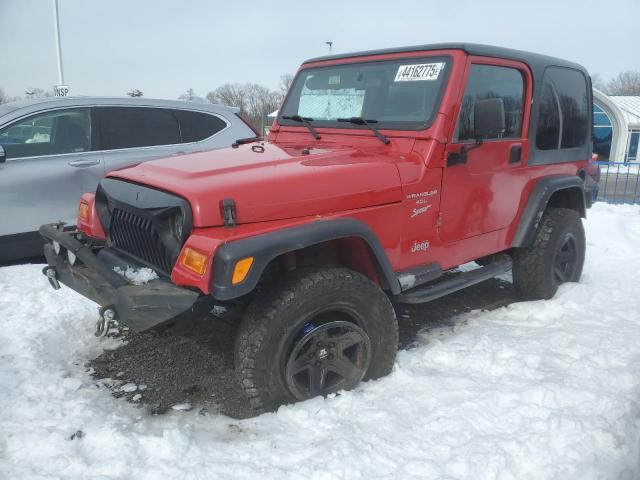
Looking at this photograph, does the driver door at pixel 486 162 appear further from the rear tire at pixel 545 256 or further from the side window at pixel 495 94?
the rear tire at pixel 545 256

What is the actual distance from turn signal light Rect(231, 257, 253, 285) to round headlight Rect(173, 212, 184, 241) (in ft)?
1.32

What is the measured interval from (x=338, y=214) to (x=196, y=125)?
3542 millimetres

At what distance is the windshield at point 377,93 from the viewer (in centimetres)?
338

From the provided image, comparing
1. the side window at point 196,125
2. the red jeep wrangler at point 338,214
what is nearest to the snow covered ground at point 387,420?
the red jeep wrangler at point 338,214

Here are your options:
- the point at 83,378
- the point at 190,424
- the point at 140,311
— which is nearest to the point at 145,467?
the point at 190,424

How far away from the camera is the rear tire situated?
14.3 ft

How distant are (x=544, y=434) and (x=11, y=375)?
2.98 meters

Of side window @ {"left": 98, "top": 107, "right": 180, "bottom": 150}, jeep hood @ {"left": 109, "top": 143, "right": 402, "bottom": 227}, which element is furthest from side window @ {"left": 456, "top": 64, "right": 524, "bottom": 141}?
side window @ {"left": 98, "top": 107, "right": 180, "bottom": 150}

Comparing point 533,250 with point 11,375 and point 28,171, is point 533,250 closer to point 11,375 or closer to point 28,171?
point 11,375

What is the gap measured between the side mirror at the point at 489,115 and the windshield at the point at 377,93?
27 centimetres

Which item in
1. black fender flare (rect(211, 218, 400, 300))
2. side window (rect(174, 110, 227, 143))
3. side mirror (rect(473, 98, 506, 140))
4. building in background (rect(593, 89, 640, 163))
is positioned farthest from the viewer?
building in background (rect(593, 89, 640, 163))

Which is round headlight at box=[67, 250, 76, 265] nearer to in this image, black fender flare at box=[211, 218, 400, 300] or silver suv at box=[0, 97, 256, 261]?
black fender flare at box=[211, 218, 400, 300]

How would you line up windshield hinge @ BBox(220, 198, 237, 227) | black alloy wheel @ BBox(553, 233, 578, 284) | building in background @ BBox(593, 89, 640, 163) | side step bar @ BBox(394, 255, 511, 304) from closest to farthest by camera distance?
windshield hinge @ BBox(220, 198, 237, 227), side step bar @ BBox(394, 255, 511, 304), black alloy wheel @ BBox(553, 233, 578, 284), building in background @ BBox(593, 89, 640, 163)

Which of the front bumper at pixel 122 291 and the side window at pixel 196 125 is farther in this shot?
the side window at pixel 196 125
